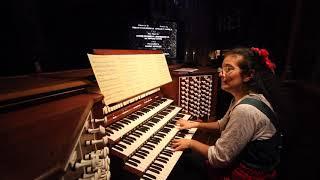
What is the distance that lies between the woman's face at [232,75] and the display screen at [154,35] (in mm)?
1904

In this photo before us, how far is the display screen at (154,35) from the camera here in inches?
137

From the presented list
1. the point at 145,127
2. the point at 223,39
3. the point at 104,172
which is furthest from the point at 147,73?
the point at 223,39

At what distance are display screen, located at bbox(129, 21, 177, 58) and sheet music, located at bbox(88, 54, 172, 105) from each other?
118cm

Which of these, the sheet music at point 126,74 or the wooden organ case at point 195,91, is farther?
the wooden organ case at point 195,91

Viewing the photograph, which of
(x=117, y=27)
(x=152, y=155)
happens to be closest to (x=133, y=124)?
(x=152, y=155)

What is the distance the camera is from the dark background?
296 cm

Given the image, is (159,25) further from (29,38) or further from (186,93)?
(29,38)

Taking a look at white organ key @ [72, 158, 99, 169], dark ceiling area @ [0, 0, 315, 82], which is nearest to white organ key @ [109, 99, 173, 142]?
white organ key @ [72, 158, 99, 169]

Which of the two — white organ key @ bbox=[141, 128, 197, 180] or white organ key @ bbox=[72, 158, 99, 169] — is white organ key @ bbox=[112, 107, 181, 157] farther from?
white organ key @ bbox=[72, 158, 99, 169]

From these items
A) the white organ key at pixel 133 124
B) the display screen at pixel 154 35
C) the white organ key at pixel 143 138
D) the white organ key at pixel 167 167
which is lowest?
the white organ key at pixel 167 167

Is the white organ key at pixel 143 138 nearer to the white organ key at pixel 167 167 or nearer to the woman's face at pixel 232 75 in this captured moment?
the white organ key at pixel 167 167

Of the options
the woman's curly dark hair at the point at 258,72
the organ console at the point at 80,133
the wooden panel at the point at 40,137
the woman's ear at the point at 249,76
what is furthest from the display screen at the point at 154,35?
the wooden panel at the point at 40,137

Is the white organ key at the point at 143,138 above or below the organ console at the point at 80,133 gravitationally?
below

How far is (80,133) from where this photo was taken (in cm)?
83
